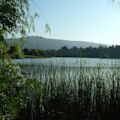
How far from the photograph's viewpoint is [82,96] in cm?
804

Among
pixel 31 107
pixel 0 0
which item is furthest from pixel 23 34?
pixel 31 107

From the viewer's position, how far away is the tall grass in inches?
309

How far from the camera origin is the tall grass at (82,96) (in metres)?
7.84

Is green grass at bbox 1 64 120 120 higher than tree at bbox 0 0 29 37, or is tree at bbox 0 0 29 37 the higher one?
tree at bbox 0 0 29 37

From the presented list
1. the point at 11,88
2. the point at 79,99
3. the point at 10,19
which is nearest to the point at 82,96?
the point at 79,99

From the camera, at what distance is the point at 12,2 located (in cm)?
332

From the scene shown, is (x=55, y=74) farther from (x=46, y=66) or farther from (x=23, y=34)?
(x=23, y=34)

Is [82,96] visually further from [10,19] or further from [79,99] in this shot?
[10,19]

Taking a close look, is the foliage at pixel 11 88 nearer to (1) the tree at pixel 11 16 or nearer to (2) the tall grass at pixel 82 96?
(1) the tree at pixel 11 16

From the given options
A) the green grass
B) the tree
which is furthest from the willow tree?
the green grass

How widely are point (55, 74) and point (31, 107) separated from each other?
115 cm

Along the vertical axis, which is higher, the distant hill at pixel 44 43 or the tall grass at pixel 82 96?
the distant hill at pixel 44 43

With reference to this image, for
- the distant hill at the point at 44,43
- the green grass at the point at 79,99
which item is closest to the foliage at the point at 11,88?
the distant hill at the point at 44,43

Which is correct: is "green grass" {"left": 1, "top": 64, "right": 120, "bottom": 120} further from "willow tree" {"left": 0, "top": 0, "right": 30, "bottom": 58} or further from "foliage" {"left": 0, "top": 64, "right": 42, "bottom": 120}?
"willow tree" {"left": 0, "top": 0, "right": 30, "bottom": 58}
